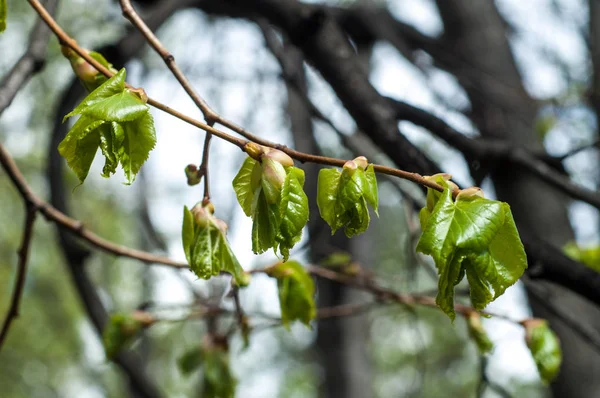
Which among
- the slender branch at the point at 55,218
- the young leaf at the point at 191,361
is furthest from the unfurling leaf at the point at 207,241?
the young leaf at the point at 191,361

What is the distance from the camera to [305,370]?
12.5 metres

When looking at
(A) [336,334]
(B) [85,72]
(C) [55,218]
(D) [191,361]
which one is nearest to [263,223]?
(B) [85,72]

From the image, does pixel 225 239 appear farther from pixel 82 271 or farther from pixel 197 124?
pixel 82 271

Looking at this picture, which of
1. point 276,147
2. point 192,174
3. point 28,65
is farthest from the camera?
point 28,65

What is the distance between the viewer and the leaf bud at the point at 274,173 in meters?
0.68

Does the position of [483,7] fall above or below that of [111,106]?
below

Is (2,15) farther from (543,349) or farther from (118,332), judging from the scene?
(543,349)

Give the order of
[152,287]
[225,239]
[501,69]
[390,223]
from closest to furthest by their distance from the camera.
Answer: [225,239] < [501,69] < [152,287] < [390,223]

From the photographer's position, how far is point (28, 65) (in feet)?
4.04

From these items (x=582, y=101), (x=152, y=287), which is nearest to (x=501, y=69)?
(x=582, y=101)

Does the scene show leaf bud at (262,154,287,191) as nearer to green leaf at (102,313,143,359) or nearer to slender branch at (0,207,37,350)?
slender branch at (0,207,37,350)

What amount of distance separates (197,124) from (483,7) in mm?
3045

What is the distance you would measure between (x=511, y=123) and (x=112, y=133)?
2603mm

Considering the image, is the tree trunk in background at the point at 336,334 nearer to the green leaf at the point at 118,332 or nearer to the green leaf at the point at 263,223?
the green leaf at the point at 118,332
